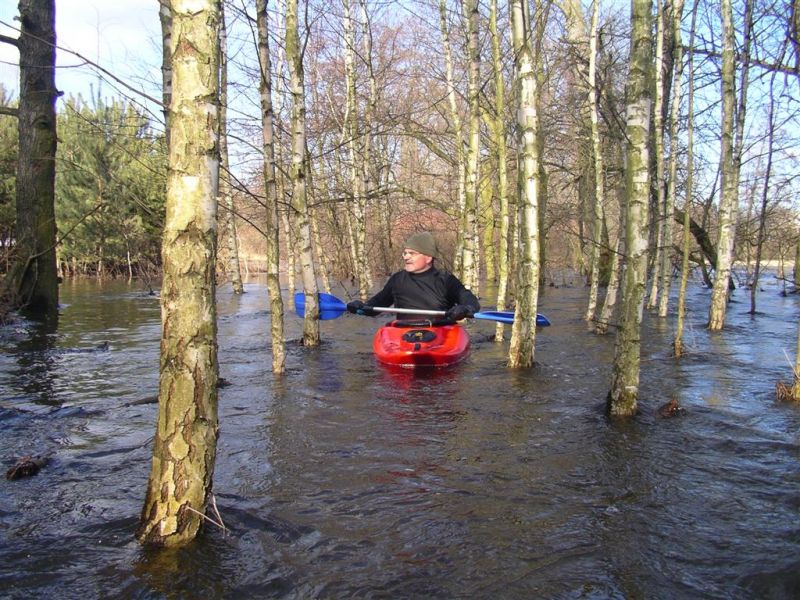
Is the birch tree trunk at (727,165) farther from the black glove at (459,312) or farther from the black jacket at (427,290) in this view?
the black glove at (459,312)

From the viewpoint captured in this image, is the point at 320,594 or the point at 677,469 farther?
the point at 677,469

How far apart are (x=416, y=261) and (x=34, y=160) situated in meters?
8.72

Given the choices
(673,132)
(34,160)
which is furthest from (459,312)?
(34,160)

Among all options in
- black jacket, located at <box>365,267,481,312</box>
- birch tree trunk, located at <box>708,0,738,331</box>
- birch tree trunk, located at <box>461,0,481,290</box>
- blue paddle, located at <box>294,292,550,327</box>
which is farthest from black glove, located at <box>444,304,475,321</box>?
birch tree trunk, located at <box>708,0,738,331</box>

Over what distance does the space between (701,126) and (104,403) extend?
43.3ft

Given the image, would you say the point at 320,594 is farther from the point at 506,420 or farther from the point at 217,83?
the point at 506,420

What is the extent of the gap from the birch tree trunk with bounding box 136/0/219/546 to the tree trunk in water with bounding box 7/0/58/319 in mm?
10642

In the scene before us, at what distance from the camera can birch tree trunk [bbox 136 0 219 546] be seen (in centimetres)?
297

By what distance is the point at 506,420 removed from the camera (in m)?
5.98

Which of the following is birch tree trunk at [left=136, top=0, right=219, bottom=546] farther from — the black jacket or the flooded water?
the black jacket

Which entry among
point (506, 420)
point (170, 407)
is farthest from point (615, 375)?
point (170, 407)

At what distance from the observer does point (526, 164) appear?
748 cm

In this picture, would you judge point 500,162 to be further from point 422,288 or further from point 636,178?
point 636,178

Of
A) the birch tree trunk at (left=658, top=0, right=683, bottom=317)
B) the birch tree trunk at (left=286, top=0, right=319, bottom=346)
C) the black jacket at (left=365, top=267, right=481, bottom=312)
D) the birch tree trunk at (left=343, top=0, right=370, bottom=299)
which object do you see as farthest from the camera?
the birch tree trunk at (left=343, top=0, right=370, bottom=299)
